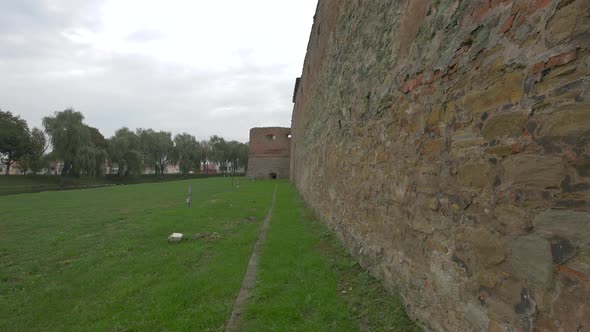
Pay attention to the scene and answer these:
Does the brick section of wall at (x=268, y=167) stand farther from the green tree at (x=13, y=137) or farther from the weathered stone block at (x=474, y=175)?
the weathered stone block at (x=474, y=175)

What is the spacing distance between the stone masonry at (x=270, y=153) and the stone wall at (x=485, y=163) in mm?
32611

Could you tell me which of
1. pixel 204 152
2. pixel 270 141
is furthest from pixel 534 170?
pixel 204 152

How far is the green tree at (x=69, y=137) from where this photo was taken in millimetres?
29281

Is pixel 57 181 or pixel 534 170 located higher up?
pixel 534 170

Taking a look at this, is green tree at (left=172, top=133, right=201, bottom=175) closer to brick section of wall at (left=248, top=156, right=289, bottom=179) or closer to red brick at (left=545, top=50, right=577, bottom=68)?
brick section of wall at (left=248, top=156, right=289, bottom=179)

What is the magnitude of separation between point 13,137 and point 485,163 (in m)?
48.0

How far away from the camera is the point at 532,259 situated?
150 cm

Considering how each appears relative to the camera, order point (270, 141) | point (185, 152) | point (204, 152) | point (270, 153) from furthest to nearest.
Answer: point (204, 152), point (185, 152), point (270, 141), point (270, 153)

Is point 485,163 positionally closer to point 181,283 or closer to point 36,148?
point 181,283

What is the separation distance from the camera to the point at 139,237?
6.68 metres

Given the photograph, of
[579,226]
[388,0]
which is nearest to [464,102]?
[579,226]

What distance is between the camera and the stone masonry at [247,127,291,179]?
36.2 meters

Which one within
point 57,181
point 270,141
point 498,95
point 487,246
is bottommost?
point 57,181

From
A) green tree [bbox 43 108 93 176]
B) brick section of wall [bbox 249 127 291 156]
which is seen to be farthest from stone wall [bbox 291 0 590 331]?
green tree [bbox 43 108 93 176]
